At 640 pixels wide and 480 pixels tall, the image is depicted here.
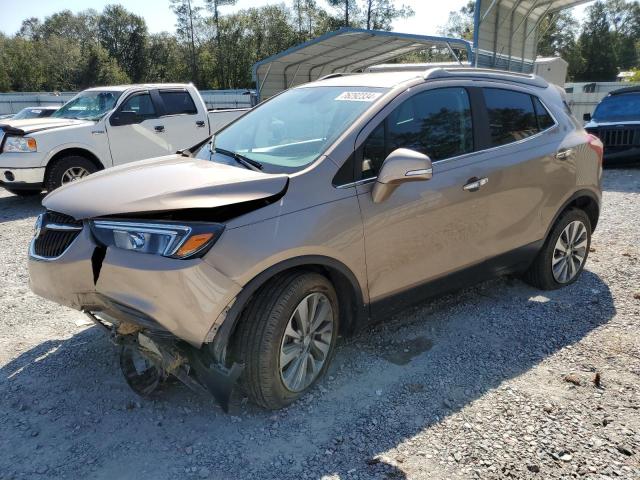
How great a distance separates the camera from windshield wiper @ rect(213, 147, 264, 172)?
314cm

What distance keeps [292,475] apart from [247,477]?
217mm

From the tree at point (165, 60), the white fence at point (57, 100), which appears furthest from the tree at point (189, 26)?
the white fence at point (57, 100)

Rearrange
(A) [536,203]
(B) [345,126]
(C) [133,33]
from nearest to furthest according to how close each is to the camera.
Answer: (B) [345,126], (A) [536,203], (C) [133,33]

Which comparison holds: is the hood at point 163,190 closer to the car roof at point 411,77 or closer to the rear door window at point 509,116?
the car roof at point 411,77

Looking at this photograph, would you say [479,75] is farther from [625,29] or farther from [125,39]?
[625,29]

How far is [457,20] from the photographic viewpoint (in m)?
74.8

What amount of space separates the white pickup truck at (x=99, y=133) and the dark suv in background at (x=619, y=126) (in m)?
8.09

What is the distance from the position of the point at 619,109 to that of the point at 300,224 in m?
11.6

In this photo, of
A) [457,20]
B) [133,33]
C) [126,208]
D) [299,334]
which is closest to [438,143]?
[299,334]

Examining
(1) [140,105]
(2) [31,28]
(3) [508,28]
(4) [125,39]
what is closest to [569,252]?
(1) [140,105]

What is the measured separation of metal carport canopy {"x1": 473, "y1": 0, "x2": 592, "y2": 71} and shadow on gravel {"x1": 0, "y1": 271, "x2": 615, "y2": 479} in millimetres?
11529

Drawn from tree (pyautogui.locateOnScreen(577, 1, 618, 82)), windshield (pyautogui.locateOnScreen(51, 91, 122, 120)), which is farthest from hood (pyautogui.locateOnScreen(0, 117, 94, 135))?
tree (pyautogui.locateOnScreen(577, 1, 618, 82))

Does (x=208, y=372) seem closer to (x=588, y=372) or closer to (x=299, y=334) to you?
(x=299, y=334)

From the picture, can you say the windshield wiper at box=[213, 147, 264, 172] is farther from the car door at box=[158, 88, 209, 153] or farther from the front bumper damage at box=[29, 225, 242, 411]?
the car door at box=[158, 88, 209, 153]
